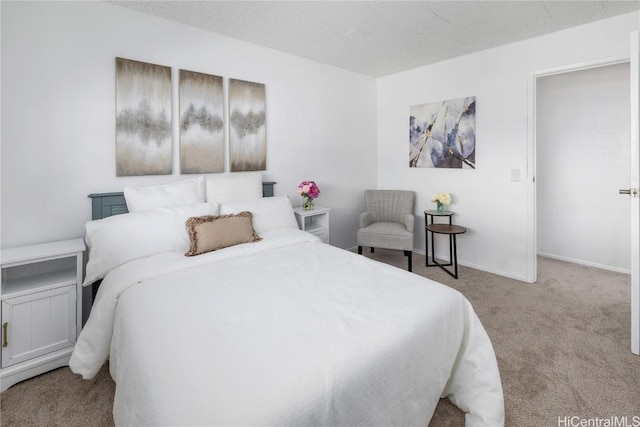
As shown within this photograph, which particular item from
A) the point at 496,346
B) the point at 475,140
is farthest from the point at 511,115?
the point at 496,346

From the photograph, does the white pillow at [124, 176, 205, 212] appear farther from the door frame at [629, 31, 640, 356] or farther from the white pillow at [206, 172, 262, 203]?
the door frame at [629, 31, 640, 356]

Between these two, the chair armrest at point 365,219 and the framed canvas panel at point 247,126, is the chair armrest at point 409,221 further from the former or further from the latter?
the framed canvas panel at point 247,126

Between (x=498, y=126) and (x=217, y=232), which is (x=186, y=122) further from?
(x=498, y=126)

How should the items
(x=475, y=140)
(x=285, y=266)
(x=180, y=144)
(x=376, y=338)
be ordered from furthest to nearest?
(x=475, y=140)
(x=180, y=144)
(x=285, y=266)
(x=376, y=338)

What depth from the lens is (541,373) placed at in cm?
197

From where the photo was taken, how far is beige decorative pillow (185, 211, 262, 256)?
2262mm

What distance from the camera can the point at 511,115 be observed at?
11.3 ft

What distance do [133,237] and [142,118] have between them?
3.61 feet

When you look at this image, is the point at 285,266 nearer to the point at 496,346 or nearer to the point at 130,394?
the point at 130,394

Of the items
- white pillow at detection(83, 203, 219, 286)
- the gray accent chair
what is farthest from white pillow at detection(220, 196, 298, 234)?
the gray accent chair

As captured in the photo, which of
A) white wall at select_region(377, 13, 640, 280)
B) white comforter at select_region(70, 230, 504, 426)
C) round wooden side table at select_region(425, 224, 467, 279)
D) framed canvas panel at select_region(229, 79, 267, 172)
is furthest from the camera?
round wooden side table at select_region(425, 224, 467, 279)

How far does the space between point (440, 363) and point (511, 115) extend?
9.92 feet

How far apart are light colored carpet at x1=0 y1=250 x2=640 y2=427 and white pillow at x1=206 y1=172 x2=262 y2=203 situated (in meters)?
1.50

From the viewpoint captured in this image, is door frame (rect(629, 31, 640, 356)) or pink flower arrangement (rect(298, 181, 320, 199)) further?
pink flower arrangement (rect(298, 181, 320, 199))
